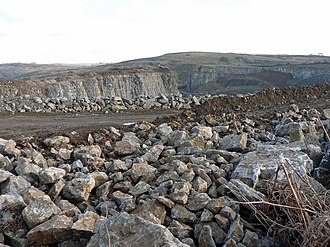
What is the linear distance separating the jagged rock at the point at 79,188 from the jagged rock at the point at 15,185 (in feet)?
1.75

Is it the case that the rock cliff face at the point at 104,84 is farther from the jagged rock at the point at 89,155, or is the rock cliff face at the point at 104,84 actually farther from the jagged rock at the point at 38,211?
the jagged rock at the point at 38,211

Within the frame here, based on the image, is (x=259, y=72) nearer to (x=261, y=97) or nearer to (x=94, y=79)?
(x=94, y=79)

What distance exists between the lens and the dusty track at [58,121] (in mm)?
9467

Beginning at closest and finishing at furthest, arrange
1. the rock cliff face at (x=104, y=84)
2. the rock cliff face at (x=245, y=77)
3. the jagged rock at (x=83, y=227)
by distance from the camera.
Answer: the jagged rock at (x=83, y=227) → the rock cliff face at (x=104, y=84) → the rock cliff face at (x=245, y=77)

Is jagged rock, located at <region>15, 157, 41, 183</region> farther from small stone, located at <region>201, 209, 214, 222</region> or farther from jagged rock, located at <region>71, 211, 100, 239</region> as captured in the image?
small stone, located at <region>201, 209, 214, 222</region>

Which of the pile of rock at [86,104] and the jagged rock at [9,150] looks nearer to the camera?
the jagged rock at [9,150]

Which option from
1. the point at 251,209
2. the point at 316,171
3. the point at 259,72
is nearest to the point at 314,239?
the point at 251,209

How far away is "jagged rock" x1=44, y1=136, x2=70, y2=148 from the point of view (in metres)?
6.72

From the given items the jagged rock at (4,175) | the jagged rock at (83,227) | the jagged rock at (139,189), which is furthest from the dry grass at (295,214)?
the jagged rock at (4,175)

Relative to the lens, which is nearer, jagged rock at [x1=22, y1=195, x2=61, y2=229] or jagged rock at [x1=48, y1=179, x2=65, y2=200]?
jagged rock at [x1=22, y1=195, x2=61, y2=229]

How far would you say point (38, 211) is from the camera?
13.9ft

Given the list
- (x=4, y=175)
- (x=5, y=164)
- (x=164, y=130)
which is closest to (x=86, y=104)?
(x=164, y=130)

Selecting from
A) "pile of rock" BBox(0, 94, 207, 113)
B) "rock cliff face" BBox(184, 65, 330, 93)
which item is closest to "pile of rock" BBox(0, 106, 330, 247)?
"pile of rock" BBox(0, 94, 207, 113)

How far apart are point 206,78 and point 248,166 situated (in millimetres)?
42733
